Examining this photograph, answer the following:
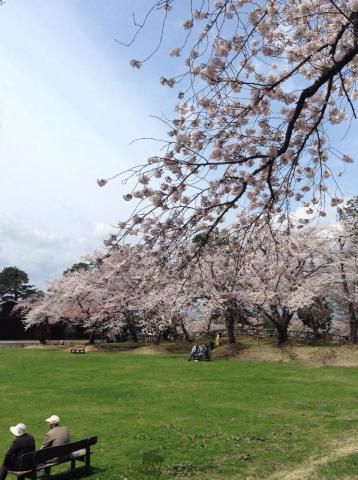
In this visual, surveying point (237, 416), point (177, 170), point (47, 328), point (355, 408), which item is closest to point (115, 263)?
point (177, 170)

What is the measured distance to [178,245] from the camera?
20.8ft

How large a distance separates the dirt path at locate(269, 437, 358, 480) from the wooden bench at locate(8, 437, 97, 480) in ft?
11.2

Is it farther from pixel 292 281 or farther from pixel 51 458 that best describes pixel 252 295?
pixel 51 458

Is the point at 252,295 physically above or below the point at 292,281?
below

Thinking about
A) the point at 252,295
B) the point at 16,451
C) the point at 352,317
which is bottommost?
the point at 16,451

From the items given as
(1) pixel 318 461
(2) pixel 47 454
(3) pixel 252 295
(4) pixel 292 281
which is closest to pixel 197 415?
(1) pixel 318 461

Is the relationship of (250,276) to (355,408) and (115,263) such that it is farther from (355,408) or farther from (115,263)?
(115,263)

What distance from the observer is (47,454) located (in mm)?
7938

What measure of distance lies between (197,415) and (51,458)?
5.78 m

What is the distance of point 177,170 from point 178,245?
102 centimetres

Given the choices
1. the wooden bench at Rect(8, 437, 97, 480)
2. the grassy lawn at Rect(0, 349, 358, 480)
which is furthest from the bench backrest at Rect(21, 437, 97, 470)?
the grassy lawn at Rect(0, 349, 358, 480)

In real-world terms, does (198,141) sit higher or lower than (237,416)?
higher

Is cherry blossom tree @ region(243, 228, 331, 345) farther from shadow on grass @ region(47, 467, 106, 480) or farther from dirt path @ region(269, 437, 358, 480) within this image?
shadow on grass @ region(47, 467, 106, 480)

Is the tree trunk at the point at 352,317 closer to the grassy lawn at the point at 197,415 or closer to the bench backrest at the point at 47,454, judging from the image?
the grassy lawn at the point at 197,415
